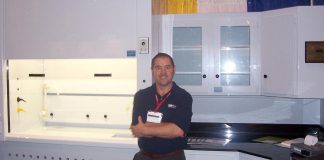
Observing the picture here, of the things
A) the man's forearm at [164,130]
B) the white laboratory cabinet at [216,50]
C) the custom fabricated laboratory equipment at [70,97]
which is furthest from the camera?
the custom fabricated laboratory equipment at [70,97]

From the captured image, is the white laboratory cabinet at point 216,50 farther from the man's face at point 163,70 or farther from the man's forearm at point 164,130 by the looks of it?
the man's forearm at point 164,130

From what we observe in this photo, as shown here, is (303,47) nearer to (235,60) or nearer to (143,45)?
(235,60)

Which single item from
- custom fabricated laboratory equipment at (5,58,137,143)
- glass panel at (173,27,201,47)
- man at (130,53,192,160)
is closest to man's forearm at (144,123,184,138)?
man at (130,53,192,160)

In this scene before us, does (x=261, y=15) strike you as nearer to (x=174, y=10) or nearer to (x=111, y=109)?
(x=174, y=10)

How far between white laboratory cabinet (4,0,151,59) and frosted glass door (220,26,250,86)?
0.78m

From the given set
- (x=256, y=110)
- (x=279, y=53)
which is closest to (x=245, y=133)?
(x=256, y=110)

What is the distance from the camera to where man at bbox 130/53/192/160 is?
2012 millimetres

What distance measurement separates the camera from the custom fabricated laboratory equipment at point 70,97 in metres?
2.86

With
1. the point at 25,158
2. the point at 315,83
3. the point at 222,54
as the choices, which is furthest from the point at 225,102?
the point at 25,158

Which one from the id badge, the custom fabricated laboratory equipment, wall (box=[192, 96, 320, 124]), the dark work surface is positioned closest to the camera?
the id badge

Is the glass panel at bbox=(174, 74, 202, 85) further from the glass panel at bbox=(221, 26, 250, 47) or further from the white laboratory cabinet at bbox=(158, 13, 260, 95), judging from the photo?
the glass panel at bbox=(221, 26, 250, 47)

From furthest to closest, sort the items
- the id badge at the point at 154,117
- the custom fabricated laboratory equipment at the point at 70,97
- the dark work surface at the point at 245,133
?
1. the custom fabricated laboratory equipment at the point at 70,97
2. the dark work surface at the point at 245,133
3. the id badge at the point at 154,117

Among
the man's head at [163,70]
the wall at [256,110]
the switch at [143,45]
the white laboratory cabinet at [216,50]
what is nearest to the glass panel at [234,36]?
the white laboratory cabinet at [216,50]

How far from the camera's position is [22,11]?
2707mm
